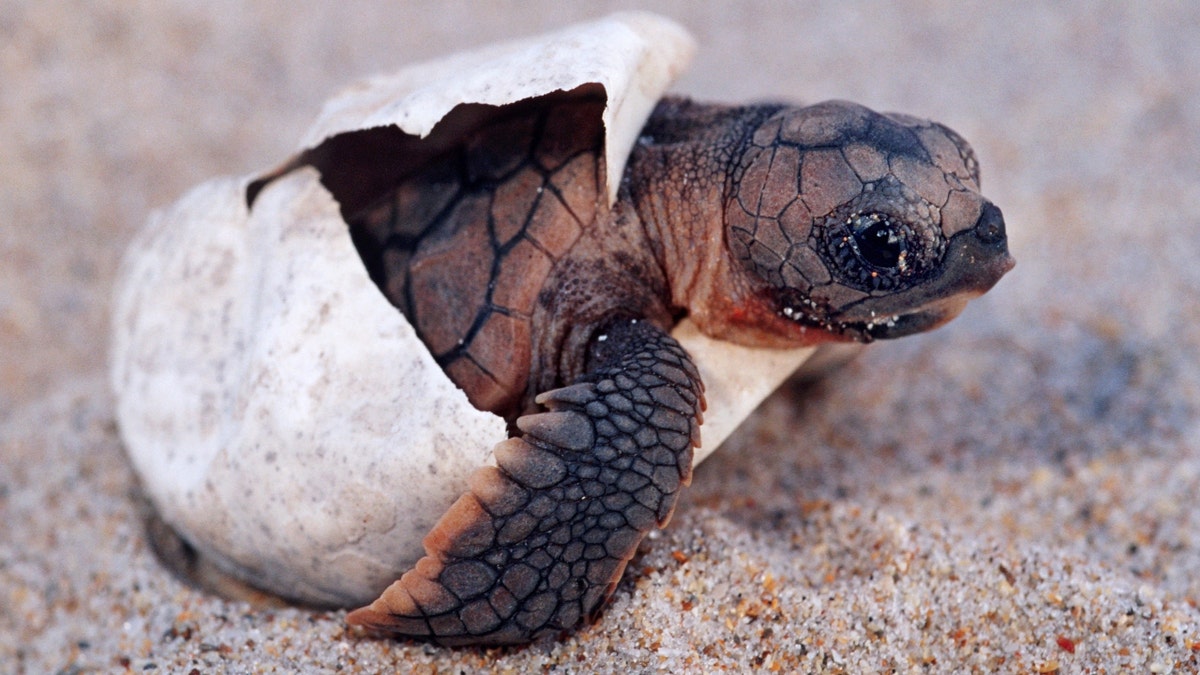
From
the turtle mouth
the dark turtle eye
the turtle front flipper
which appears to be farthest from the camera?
the turtle mouth

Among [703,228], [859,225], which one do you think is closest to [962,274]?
[859,225]

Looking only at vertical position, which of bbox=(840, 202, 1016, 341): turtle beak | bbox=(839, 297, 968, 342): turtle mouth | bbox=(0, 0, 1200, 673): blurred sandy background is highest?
bbox=(840, 202, 1016, 341): turtle beak

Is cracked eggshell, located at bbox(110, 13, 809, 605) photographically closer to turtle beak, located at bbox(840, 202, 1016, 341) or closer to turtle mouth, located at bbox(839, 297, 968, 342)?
turtle mouth, located at bbox(839, 297, 968, 342)

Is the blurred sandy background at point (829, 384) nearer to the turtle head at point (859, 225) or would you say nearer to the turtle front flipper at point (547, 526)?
the turtle front flipper at point (547, 526)

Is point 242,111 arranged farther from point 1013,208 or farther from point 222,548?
point 1013,208

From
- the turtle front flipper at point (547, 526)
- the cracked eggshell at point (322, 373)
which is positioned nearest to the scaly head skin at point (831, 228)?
the cracked eggshell at point (322, 373)

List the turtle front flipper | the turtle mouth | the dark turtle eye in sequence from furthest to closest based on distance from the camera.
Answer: the turtle mouth < the dark turtle eye < the turtle front flipper

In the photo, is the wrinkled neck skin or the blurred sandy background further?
the wrinkled neck skin

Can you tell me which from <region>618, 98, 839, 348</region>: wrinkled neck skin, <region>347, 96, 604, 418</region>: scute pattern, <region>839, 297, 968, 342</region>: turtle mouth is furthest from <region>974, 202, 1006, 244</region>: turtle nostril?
<region>347, 96, 604, 418</region>: scute pattern
